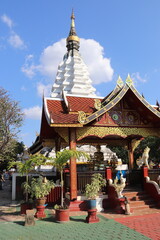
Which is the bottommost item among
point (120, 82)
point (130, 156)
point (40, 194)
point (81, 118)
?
point (40, 194)

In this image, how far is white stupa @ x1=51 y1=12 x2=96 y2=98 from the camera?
108 feet

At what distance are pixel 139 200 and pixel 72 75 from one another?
2766 cm

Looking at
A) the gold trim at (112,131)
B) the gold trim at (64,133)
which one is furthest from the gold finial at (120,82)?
the gold trim at (64,133)

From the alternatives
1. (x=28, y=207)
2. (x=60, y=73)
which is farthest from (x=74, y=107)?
(x=60, y=73)

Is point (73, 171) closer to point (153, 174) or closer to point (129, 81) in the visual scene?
point (153, 174)

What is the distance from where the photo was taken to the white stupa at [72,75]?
33.0 m

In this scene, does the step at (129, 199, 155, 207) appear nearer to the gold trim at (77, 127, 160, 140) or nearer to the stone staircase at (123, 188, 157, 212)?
the stone staircase at (123, 188, 157, 212)

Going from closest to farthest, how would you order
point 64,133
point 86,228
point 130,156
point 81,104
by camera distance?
point 86,228
point 64,133
point 81,104
point 130,156

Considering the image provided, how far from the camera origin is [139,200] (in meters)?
9.11

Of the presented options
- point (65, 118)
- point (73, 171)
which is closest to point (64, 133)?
point (65, 118)

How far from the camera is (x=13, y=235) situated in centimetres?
592

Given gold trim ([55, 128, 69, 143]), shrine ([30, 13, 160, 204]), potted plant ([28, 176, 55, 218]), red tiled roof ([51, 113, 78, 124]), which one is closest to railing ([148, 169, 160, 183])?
shrine ([30, 13, 160, 204])

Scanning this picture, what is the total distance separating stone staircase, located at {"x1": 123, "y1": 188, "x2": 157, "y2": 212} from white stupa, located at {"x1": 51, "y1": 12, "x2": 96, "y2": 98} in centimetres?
2341

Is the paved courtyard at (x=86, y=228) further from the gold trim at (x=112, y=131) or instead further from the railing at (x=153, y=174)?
the gold trim at (x=112, y=131)
